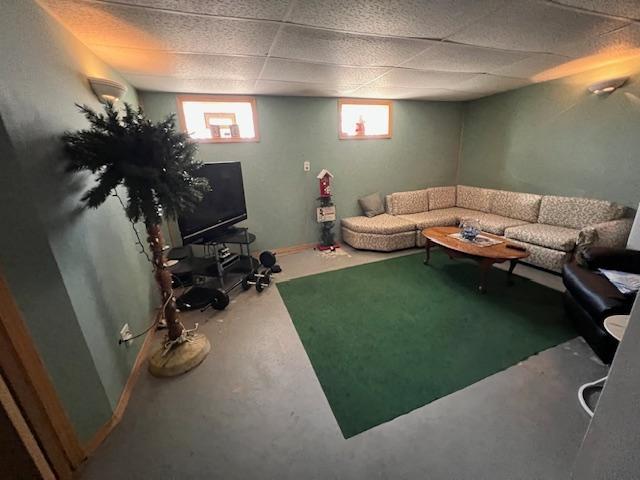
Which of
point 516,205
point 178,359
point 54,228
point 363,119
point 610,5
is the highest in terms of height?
point 610,5

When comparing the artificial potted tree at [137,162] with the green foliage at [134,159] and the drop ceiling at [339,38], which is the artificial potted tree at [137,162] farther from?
the drop ceiling at [339,38]

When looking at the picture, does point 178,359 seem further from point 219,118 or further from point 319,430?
point 219,118

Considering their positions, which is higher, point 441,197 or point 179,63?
point 179,63

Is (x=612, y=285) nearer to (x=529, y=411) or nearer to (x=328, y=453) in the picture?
(x=529, y=411)

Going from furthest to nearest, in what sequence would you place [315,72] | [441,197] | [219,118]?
[441,197], [219,118], [315,72]

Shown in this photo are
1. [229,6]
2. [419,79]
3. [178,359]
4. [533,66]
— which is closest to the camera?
A: [229,6]

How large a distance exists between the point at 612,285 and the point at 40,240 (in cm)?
357

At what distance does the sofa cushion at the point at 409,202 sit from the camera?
4414 mm

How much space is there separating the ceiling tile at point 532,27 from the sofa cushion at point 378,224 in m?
2.31

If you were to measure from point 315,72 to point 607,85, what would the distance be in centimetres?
327

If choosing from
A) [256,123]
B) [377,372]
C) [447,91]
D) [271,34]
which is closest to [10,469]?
[377,372]

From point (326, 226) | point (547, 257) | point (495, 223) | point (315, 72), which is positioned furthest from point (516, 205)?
point (315, 72)

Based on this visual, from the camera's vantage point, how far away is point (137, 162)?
1479mm

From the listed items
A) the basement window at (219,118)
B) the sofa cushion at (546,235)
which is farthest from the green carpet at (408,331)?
the basement window at (219,118)
